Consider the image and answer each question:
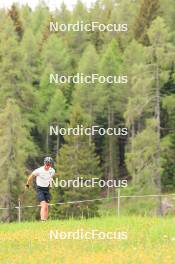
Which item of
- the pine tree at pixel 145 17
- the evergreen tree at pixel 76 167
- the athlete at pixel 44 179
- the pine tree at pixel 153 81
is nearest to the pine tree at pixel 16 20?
the pine tree at pixel 145 17

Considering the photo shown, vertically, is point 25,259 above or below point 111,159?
below

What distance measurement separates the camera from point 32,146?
2872 inches

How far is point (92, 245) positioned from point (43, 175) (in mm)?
4505

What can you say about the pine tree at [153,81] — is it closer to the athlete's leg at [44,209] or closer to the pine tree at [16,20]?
the athlete's leg at [44,209]

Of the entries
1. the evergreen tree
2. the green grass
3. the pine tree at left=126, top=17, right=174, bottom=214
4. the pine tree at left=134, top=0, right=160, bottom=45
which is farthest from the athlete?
the pine tree at left=134, top=0, right=160, bottom=45

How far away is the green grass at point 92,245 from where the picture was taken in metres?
11.9

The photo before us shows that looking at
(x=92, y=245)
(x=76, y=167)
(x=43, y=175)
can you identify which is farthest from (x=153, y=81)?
(x=92, y=245)

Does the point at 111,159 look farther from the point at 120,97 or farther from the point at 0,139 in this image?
the point at 0,139

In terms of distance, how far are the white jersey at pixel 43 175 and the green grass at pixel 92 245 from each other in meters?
0.97

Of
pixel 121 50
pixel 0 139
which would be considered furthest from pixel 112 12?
pixel 0 139

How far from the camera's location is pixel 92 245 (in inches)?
535

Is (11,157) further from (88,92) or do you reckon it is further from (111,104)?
→ (111,104)

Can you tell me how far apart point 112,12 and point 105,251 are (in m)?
96.0

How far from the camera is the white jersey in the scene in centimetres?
1767
